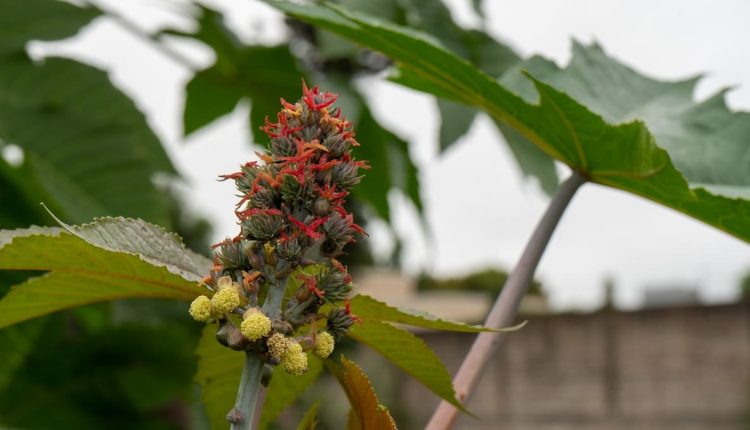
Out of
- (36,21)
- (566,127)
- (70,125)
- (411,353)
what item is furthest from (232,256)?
(36,21)

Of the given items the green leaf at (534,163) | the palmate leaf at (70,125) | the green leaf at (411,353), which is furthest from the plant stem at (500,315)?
the palmate leaf at (70,125)

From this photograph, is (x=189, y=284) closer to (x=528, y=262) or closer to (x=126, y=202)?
(x=528, y=262)

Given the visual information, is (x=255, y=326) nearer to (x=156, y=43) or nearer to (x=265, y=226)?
(x=265, y=226)

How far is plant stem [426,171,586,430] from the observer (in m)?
0.45

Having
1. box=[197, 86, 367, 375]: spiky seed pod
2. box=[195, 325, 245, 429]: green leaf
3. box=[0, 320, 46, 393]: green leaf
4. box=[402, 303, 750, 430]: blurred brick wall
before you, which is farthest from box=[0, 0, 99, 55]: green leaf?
box=[402, 303, 750, 430]: blurred brick wall

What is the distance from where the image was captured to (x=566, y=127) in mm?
536

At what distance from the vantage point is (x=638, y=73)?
2.51ft

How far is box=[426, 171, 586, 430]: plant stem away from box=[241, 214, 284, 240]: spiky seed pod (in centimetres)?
17

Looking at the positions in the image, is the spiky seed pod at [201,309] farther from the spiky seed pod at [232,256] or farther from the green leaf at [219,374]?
the green leaf at [219,374]

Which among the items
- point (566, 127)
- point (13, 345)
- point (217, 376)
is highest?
point (566, 127)

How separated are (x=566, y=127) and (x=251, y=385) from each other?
0.31 meters

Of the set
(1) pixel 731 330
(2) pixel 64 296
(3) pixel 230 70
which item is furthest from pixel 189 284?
(1) pixel 731 330

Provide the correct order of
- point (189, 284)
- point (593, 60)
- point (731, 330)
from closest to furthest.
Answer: point (189, 284), point (593, 60), point (731, 330)

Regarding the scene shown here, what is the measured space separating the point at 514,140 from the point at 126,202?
42 cm
